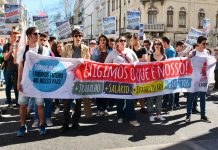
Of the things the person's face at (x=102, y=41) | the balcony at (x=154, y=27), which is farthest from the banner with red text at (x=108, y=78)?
the balcony at (x=154, y=27)

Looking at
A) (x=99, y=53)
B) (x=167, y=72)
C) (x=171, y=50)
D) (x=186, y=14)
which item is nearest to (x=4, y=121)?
(x=99, y=53)

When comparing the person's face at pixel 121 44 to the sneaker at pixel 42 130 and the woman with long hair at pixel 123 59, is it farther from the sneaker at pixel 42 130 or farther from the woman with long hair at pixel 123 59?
the sneaker at pixel 42 130

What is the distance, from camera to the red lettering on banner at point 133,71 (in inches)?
282

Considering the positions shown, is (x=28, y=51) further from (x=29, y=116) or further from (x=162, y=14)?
(x=162, y=14)

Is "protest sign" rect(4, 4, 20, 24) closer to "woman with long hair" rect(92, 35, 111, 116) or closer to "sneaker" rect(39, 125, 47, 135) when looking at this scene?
"woman with long hair" rect(92, 35, 111, 116)

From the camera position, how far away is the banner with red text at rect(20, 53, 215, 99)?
668 centimetres

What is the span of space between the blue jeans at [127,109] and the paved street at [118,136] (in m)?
0.21

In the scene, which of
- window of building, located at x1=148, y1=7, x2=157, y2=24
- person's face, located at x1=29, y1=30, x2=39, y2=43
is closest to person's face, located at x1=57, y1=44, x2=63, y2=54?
person's face, located at x1=29, y1=30, x2=39, y2=43

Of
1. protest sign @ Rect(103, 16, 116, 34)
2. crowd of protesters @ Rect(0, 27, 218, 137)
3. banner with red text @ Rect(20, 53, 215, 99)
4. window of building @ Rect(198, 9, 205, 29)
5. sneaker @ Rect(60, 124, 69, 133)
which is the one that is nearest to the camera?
crowd of protesters @ Rect(0, 27, 218, 137)

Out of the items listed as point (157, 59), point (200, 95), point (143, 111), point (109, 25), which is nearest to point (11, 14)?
point (109, 25)

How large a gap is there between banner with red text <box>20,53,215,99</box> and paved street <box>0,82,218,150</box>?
0.72 meters

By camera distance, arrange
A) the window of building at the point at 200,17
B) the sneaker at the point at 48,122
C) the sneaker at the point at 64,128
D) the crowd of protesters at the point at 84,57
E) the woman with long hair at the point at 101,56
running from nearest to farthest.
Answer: the crowd of protesters at the point at 84,57 → the sneaker at the point at 64,128 → the sneaker at the point at 48,122 → the woman with long hair at the point at 101,56 → the window of building at the point at 200,17

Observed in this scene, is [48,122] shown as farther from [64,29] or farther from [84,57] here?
[64,29]

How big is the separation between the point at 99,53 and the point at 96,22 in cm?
7703
